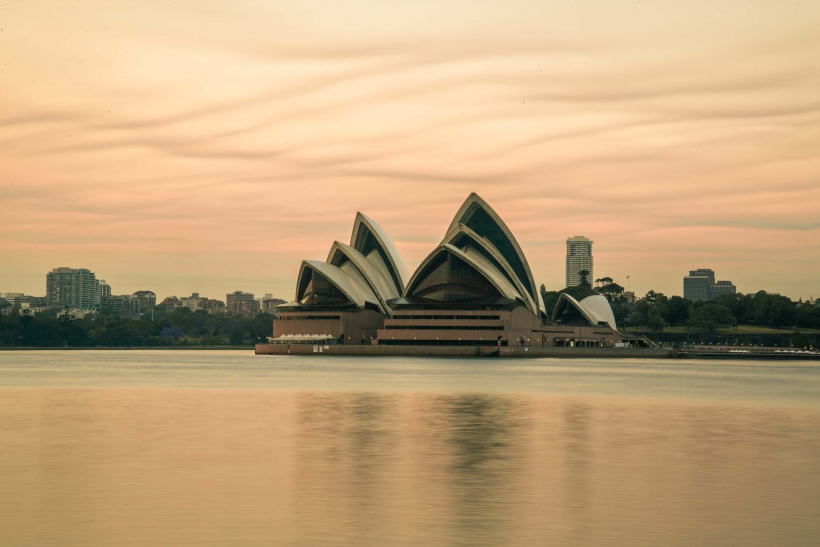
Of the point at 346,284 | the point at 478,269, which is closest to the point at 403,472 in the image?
the point at 478,269

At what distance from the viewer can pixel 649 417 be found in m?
39.0

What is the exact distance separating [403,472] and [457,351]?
98138 mm

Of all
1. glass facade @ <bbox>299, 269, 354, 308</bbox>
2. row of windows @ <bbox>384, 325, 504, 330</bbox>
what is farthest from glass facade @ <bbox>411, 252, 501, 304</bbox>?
glass facade @ <bbox>299, 269, 354, 308</bbox>

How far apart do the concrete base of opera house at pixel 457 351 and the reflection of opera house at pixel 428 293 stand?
1066mm

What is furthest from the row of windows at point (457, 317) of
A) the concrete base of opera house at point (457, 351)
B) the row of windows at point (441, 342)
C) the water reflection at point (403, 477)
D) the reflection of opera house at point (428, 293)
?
the water reflection at point (403, 477)

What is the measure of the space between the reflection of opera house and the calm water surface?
73.1 meters

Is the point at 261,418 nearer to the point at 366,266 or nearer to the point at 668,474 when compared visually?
the point at 668,474

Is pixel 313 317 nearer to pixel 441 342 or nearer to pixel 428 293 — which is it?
pixel 428 293

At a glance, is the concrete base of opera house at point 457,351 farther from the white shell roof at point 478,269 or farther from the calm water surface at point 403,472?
the calm water surface at point 403,472

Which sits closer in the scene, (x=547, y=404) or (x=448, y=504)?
(x=448, y=504)

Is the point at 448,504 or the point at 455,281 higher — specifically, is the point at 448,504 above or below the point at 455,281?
below

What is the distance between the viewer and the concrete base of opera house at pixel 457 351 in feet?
395

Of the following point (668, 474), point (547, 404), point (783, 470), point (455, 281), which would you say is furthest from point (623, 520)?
point (455, 281)

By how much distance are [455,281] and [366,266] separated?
461 inches
